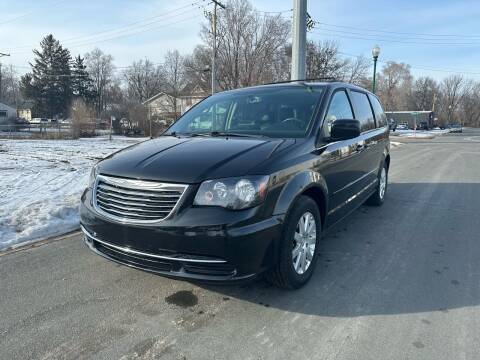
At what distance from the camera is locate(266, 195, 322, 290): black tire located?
2.98 m

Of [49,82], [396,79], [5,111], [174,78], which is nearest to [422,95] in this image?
A: [396,79]

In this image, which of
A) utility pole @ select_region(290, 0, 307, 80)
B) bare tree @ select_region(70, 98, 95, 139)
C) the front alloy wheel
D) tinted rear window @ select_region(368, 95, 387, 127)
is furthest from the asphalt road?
bare tree @ select_region(70, 98, 95, 139)

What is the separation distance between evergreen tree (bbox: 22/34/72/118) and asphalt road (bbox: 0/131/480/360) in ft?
246

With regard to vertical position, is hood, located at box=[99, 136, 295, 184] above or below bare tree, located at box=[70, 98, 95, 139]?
below

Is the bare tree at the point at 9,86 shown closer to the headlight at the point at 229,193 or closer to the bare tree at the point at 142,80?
the bare tree at the point at 142,80

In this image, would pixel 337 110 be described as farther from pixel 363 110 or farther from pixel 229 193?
pixel 229 193

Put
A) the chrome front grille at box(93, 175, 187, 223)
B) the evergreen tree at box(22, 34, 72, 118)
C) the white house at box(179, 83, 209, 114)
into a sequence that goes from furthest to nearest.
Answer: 1. the evergreen tree at box(22, 34, 72, 118)
2. the white house at box(179, 83, 209, 114)
3. the chrome front grille at box(93, 175, 187, 223)

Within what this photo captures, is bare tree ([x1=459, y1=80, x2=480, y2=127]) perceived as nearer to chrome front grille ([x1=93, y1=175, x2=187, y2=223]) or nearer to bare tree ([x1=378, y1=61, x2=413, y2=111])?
bare tree ([x1=378, y1=61, x2=413, y2=111])

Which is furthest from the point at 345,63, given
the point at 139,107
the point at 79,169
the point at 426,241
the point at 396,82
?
the point at 396,82

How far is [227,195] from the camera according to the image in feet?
8.95

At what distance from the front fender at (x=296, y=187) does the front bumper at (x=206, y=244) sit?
11cm

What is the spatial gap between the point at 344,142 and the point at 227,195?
2.01m

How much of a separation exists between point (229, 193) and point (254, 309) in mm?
999

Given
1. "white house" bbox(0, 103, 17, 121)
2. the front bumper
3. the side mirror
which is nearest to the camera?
the front bumper
